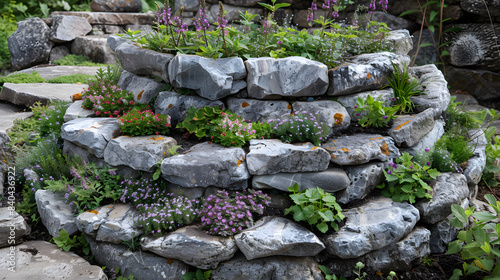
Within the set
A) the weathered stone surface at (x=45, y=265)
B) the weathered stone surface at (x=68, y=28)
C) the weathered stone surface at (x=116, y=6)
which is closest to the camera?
the weathered stone surface at (x=45, y=265)

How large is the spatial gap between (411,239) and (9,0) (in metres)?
14.2

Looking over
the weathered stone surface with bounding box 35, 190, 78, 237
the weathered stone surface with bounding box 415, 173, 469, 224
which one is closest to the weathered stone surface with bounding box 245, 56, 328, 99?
the weathered stone surface with bounding box 415, 173, 469, 224

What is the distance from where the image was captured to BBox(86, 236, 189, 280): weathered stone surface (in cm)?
409

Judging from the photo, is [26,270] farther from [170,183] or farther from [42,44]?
[42,44]

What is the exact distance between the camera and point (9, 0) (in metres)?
12.6

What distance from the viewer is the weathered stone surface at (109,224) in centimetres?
420

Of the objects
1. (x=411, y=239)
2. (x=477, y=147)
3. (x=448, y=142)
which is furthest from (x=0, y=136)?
(x=477, y=147)

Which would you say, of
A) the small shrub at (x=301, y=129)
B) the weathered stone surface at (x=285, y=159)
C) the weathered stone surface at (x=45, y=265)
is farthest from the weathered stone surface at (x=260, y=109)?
the weathered stone surface at (x=45, y=265)

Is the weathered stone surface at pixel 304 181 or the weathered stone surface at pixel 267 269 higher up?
the weathered stone surface at pixel 304 181

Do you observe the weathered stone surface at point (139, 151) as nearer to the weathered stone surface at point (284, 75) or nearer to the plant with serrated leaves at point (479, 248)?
the weathered stone surface at point (284, 75)

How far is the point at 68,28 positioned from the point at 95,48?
127 centimetres

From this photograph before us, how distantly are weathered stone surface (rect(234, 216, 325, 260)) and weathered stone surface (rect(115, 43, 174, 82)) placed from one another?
2765 mm

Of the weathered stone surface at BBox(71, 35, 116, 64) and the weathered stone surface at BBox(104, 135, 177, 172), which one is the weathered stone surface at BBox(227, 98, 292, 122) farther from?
the weathered stone surface at BBox(71, 35, 116, 64)

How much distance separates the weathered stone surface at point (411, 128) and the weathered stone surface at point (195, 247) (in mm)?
2724
